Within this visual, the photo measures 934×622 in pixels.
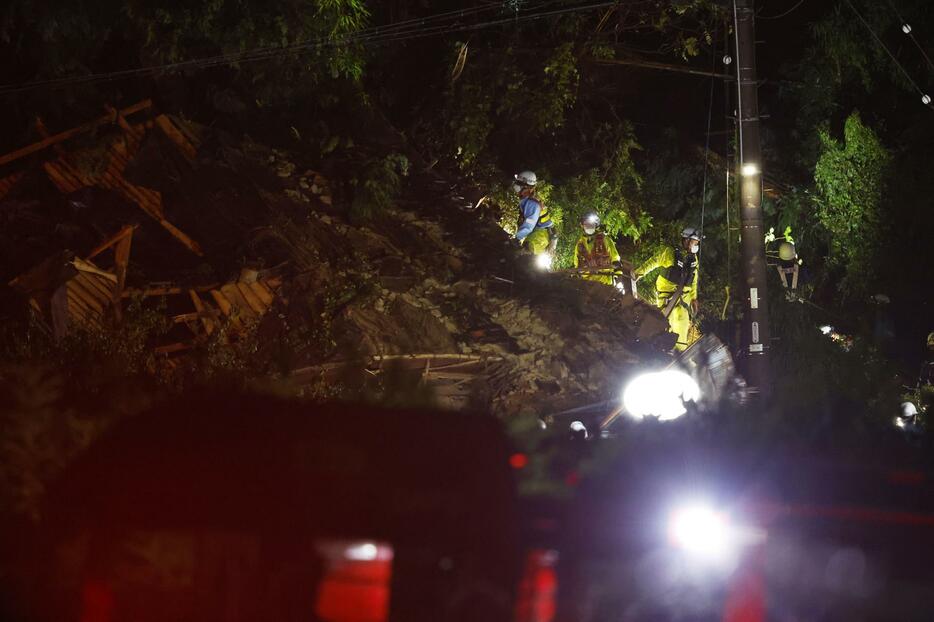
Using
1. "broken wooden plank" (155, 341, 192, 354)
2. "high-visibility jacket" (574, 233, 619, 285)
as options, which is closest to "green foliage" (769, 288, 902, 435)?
"high-visibility jacket" (574, 233, 619, 285)

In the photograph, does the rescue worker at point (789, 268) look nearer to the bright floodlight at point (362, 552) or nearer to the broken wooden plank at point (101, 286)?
the broken wooden plank at point (101, 286)

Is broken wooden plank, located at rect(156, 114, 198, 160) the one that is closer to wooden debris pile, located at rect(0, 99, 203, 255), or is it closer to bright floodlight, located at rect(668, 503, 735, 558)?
wooden debris pile, located at rect(0, 99, 203, 255)

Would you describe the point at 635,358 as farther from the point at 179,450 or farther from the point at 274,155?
the point at 179,450

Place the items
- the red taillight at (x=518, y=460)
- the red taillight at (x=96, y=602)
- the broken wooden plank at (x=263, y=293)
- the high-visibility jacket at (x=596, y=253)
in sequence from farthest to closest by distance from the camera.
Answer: the high-visibility jacket at (x=596, y=253) → the broken wooden plank at (x=263, y=293) → the red taillight at (x=518, y=460) → the red taillight at (x=96, y=602)

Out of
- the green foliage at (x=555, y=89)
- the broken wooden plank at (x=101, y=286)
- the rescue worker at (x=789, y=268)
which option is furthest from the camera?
the rescue worker at (x=789, y=268)

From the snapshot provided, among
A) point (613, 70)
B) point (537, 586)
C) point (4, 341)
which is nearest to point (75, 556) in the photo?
point (537, 586)

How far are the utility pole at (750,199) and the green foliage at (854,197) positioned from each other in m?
8.86

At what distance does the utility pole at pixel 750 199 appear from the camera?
11164mm

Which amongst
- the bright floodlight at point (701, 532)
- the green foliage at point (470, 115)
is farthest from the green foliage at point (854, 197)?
the bright floodlight at point (701, 532)

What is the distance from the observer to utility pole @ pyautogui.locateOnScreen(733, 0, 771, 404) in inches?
440

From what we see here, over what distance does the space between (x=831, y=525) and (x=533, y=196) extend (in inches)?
520

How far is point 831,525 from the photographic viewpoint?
12.9ft

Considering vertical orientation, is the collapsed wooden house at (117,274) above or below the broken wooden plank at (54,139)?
below

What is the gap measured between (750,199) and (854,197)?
31.3 ft
